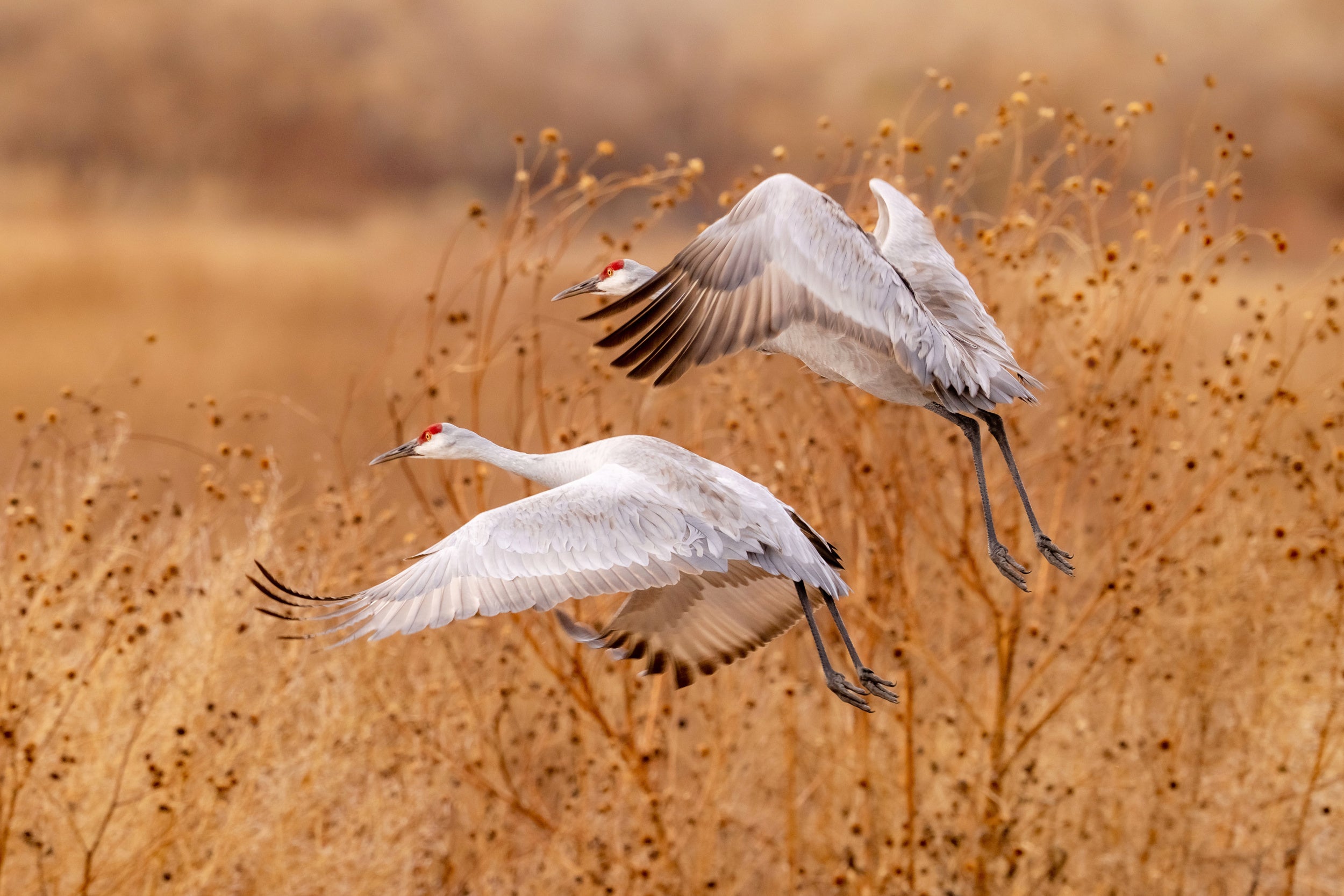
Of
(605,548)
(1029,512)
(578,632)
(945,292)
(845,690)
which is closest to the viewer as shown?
(605,548)

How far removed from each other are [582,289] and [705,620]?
3.14ft

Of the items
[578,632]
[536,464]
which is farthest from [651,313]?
[578,632]

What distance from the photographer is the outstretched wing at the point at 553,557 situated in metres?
2.99

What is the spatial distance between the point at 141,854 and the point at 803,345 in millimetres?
4470

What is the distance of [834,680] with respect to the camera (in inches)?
127

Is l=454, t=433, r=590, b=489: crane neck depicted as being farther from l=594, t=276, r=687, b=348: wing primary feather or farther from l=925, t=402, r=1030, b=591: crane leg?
l=925, t=402, r=1030, b=591: crane leg

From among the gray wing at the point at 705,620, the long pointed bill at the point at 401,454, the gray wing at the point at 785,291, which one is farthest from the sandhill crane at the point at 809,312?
the long pointed bill at the point at 401,454

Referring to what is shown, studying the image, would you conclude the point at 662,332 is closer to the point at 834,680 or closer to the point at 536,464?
the point at 536,464

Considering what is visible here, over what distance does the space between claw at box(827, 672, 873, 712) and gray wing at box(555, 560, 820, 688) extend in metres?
0.46

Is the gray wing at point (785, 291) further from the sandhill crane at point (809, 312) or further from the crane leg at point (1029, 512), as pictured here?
the crane leg at point (1029, 512)

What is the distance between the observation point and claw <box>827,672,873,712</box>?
3.12m

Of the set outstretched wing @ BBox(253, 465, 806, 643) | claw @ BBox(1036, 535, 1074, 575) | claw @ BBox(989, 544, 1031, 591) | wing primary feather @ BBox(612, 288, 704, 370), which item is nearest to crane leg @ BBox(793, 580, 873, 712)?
outstretched wing @ BBox(253, 465, 806, 643)

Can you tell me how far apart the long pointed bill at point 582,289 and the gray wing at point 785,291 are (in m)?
0.59

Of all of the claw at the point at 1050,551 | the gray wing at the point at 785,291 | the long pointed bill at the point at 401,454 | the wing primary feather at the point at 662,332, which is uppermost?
the gray wing at the point at 785,291
